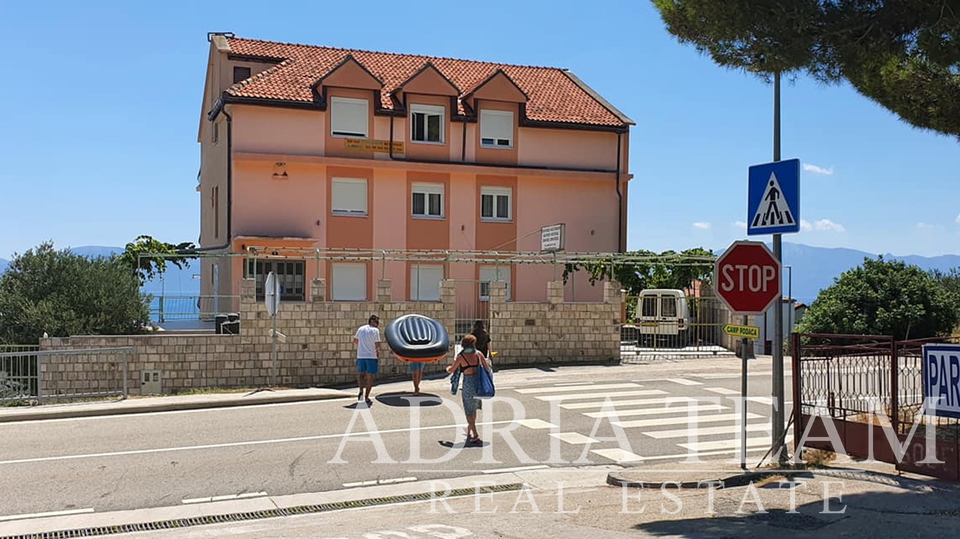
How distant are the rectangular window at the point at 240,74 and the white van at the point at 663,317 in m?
17.4

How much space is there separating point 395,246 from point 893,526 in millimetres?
26848

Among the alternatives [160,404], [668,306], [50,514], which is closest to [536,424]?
[160,404]

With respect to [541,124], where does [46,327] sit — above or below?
below

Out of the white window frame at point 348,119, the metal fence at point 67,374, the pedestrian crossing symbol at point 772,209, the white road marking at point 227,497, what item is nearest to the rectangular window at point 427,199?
the white window frame at point 348,119

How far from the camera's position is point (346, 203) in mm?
33062

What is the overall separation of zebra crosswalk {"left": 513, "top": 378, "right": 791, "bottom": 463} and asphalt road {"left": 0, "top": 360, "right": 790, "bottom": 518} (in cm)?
3

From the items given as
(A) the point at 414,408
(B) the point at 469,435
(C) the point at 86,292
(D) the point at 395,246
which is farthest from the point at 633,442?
(D) the point at 395,246

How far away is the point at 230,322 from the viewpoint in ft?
80.0

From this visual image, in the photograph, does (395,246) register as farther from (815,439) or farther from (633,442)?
(815,439)

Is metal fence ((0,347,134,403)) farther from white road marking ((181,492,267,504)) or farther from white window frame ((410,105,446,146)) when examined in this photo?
white window frame ((410,105,446,146))

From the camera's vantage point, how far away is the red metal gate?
34.3 ft

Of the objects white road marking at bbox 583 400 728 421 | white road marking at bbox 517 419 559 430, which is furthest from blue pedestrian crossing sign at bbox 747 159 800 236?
white road marking at bbox 583 400 728 421

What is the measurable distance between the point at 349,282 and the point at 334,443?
63.1ft

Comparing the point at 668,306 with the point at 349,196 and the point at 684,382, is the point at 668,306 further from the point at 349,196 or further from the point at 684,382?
the point at 349,196
